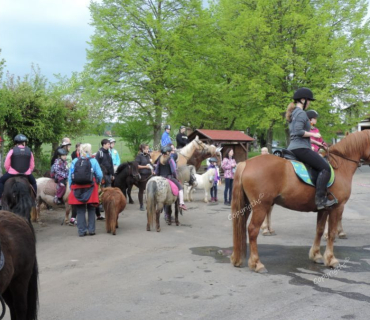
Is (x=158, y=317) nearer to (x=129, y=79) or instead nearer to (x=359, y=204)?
(x=359, y=204)

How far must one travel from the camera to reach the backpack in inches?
387

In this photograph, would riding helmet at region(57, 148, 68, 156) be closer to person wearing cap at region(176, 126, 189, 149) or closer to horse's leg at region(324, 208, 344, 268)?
horse's leg at region(324, 208, 344, 268)

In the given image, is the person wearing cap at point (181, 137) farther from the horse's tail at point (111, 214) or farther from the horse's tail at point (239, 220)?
the horse's tail at point (239, 220)

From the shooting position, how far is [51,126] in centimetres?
1744

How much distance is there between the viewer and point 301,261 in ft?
24.1

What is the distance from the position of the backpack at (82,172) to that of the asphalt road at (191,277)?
1.30 metres

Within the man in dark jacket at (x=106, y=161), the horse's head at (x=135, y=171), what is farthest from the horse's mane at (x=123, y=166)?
the man in dark jacket at (x=106, y=161)

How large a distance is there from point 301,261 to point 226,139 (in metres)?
17.3

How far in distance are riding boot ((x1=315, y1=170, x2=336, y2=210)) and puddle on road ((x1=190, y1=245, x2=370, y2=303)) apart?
104cm

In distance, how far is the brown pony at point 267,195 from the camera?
686 cm

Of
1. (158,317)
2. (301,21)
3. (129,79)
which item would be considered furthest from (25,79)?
(301,21)

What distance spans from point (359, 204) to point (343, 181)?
26.3 feet

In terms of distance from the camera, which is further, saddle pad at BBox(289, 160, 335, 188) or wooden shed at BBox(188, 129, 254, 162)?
wooden shed at BBox(188, 129, 254, 162)

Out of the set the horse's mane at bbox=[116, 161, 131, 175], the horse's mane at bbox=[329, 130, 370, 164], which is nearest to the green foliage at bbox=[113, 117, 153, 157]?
the horse's mane at bbox=[116, 161, 131, 175]
